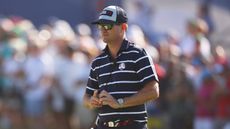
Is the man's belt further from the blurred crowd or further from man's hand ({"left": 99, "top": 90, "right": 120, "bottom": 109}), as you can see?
the blurred crowd

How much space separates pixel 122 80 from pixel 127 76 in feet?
0.19

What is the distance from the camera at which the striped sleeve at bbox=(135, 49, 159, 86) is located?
24.5 feet

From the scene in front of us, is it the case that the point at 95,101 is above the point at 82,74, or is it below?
below

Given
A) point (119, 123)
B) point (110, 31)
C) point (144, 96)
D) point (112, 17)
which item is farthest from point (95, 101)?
point (112, 17)

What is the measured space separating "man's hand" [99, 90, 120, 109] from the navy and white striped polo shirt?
0.08m

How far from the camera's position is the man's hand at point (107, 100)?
24.3 ft

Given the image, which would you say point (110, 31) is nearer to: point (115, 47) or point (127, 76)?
point (115, 47)

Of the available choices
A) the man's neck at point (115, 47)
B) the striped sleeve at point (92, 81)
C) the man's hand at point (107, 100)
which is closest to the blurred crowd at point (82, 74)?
the striped sleeve at point (92, 81)

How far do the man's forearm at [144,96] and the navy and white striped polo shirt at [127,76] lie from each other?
53mm

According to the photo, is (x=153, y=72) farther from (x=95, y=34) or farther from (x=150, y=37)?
(x=95, y=34)

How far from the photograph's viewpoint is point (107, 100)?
7445 millimetres

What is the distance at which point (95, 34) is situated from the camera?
16.2 m

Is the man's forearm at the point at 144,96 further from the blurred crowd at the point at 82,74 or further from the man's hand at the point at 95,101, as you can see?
the blurred crowd at the point at 82,74

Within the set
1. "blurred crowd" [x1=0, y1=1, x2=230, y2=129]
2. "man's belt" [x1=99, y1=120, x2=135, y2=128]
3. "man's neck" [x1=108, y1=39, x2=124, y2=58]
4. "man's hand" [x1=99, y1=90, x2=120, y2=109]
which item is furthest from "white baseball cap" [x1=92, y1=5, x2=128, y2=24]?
"blurred crowd" [x1=0, y1=1, x2=230, y2=129]
